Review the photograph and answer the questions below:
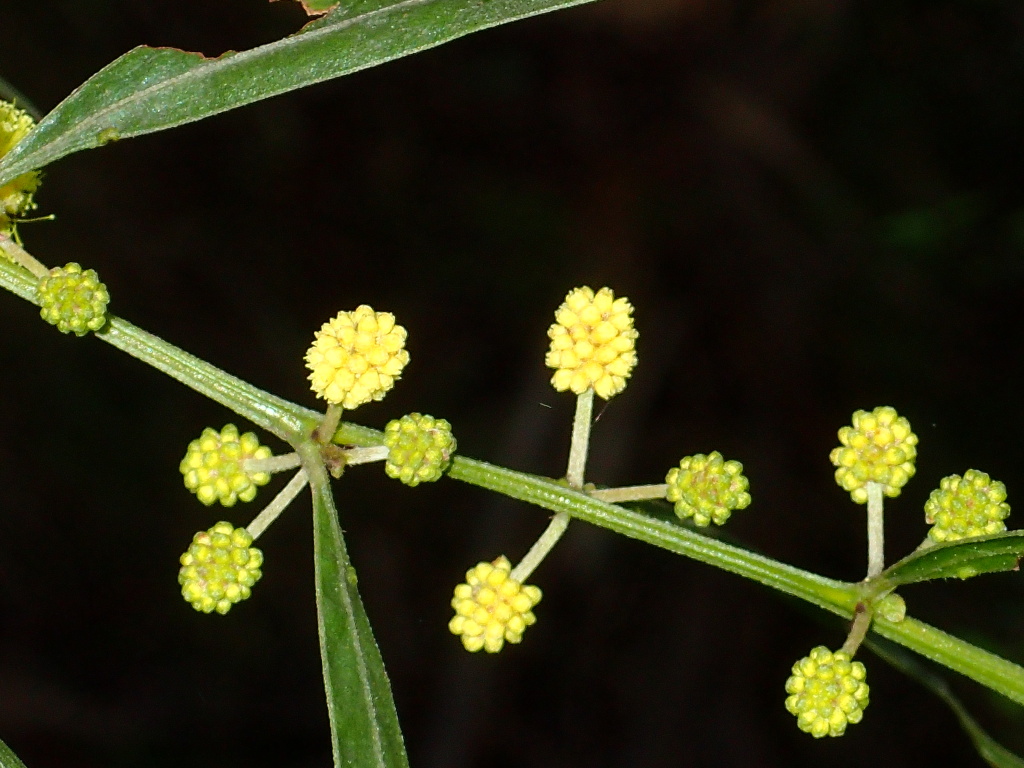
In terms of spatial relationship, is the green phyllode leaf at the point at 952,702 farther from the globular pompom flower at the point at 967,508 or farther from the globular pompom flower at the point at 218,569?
the globular pompom flower at the point at 218,569

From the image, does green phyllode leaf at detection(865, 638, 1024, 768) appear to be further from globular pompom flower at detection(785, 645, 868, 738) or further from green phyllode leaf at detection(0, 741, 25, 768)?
green phyllode leaf at detection(0, 741, 25, 768)

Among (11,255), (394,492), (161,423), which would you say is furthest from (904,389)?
(11,255)

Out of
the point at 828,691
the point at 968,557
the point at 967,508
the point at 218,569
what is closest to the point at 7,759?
the point at 218,569

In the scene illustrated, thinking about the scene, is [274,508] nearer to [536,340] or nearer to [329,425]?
[329,425]

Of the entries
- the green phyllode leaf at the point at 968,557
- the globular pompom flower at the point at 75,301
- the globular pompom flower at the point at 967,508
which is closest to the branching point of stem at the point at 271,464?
the globular pompom flower at the point at 75,301

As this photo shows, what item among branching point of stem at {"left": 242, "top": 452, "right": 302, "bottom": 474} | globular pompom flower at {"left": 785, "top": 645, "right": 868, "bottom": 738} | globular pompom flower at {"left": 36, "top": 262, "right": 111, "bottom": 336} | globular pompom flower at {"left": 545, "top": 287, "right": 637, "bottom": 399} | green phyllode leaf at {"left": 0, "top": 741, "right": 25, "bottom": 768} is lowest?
green phyllode leaf at {"left": 0, "top": 741, "right": 25, "bottom": 768}

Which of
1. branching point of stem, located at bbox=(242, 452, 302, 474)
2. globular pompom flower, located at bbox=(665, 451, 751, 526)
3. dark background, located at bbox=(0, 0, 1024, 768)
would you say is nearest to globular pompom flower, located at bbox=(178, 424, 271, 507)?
branching point of stem, located at bbox=(242, 452, 302, 474)
